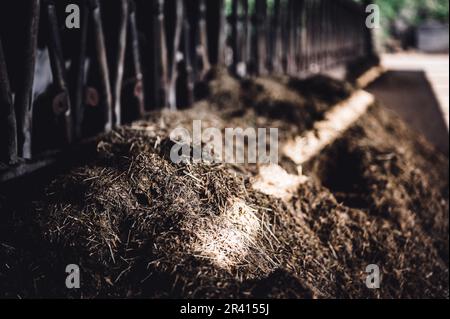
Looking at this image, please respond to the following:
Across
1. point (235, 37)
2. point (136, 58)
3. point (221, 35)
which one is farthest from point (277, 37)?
point (136, 58)

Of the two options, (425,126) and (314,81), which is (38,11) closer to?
(314,81)

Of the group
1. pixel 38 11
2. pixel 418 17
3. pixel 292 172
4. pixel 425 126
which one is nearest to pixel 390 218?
pixel 292 172

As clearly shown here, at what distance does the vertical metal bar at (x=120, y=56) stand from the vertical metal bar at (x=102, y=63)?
0.06 m

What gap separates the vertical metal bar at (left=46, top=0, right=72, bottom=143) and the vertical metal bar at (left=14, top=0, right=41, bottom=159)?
0.12 meters

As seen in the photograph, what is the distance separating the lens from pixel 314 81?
5.48 meters

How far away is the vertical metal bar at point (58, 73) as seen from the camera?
281cm

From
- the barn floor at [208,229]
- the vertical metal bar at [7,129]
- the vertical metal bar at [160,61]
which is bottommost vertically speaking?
the barn floor at [208,229]

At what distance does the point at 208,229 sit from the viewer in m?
2.13

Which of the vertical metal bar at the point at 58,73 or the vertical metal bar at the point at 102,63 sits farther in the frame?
the vertical metal bar at the point at 102,63

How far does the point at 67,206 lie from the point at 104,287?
19.6 inches

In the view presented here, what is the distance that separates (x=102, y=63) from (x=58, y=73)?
428 mm

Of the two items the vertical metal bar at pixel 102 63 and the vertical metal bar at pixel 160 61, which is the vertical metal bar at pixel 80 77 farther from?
the vertical metal bar at pixel 160 61

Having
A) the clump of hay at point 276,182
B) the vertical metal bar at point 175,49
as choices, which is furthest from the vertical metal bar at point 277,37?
the clump of hay at point 276,182

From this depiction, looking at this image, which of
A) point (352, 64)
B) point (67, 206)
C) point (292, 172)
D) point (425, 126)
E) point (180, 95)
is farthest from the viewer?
point (352, 64)
